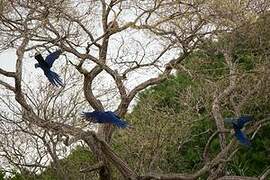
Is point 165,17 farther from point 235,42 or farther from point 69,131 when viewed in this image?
point 69,131

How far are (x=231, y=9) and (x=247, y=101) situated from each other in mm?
1476

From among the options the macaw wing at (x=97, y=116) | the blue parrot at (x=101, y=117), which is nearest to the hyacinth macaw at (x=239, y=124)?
the blue parrot at (x=101, y=117)

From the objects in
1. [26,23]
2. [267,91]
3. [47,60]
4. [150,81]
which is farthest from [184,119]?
[47,60]

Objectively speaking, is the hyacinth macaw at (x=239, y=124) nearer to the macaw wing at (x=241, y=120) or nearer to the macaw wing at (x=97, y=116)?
the macaw wing at (x=241, y=120)

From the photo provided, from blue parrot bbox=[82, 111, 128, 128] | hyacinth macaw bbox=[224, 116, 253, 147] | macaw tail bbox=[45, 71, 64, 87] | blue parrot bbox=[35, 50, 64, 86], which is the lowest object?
hyacinth macaw bbox=[224, 116, 253, 147]

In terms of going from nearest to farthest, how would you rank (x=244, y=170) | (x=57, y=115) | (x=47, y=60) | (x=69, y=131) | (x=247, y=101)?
1. (x=47, y=60)
2. (x=69, y=131)
3. (x=247, y=101)
4. (x=57, y=115)
5. (x=244, y=170)

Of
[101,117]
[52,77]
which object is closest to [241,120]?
[101,117]

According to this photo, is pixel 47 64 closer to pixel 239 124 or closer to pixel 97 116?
pixel 97 116

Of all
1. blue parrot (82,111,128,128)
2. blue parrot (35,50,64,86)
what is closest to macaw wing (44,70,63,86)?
blue parrot (35,50,64,86)

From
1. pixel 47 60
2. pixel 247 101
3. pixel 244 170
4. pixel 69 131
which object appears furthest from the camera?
pixel 244 170

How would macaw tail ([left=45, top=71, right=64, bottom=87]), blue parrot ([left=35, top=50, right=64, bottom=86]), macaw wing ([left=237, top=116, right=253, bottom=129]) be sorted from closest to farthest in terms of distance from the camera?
blue parrot ([left=35, top=50, right=64, bottom=86]), macaw tail ([left=45, top=71, right=64, bottom=87]), macaw wing ([left=237, top=116, right=253, bottom=129])

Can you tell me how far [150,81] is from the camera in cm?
792

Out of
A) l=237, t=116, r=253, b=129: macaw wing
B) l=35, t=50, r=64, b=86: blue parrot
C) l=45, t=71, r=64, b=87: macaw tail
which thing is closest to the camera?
l=35, t=50, r=64, b=86: blue parrot

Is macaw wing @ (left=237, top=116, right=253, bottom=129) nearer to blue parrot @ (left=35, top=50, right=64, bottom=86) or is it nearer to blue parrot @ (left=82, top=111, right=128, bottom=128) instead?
blue parrot @ (left=82, top=111, right=128, bottom=128)
